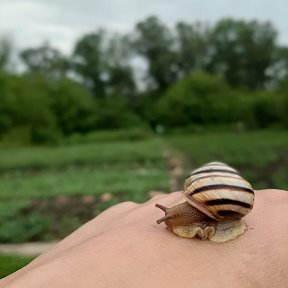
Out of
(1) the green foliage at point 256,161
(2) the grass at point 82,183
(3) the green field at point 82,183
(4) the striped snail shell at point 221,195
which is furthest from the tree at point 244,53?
(4) the striped snail shell at point 221,195

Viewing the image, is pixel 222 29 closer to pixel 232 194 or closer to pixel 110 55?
pixel 110 55

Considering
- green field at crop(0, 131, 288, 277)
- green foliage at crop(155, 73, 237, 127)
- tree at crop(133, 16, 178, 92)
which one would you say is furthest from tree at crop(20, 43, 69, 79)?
green field at crop(0, 131, 288, 277)

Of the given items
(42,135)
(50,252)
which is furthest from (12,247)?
(42,135)

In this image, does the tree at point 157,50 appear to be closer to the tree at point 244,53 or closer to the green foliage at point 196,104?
the tree at point 244,53

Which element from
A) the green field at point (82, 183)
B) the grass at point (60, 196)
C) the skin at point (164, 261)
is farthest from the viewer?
the green field at point (82, 183)

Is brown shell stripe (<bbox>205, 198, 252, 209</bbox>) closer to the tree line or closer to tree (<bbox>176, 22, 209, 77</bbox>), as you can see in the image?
the tree line

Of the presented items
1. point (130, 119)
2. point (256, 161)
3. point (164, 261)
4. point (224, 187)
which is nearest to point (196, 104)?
point (130, 119)
